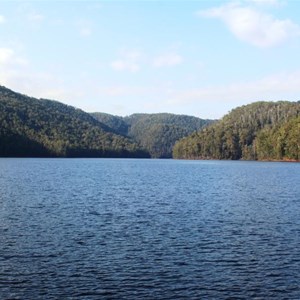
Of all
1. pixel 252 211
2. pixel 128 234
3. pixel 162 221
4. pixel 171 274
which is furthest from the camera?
pixel 252 211

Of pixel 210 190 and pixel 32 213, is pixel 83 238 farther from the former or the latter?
pixel 210 190

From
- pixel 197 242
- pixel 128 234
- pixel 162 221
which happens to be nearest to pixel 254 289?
pixel 197 242

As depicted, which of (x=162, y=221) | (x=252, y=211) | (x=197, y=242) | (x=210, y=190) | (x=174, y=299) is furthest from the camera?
(x=210, y=190)

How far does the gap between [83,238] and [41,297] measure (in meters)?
13.7

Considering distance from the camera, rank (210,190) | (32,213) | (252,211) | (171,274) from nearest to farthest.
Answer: (171,274)
(32,213)
(252,211)
(210,190)

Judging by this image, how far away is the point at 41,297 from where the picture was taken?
944 inches

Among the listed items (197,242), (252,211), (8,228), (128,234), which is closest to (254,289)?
(197,242)

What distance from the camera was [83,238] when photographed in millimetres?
37719

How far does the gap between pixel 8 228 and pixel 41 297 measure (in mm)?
18410

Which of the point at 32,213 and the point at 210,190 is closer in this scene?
the point at 32,213

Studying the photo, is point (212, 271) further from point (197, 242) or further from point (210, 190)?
point (210, 190)

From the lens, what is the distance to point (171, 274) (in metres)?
28.3

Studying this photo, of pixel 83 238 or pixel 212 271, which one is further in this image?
pixel 83 238

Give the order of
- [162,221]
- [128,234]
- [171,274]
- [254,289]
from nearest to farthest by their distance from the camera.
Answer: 1. [254,289]
2. [171,274]
3. [128,234]
4. [162,221]
